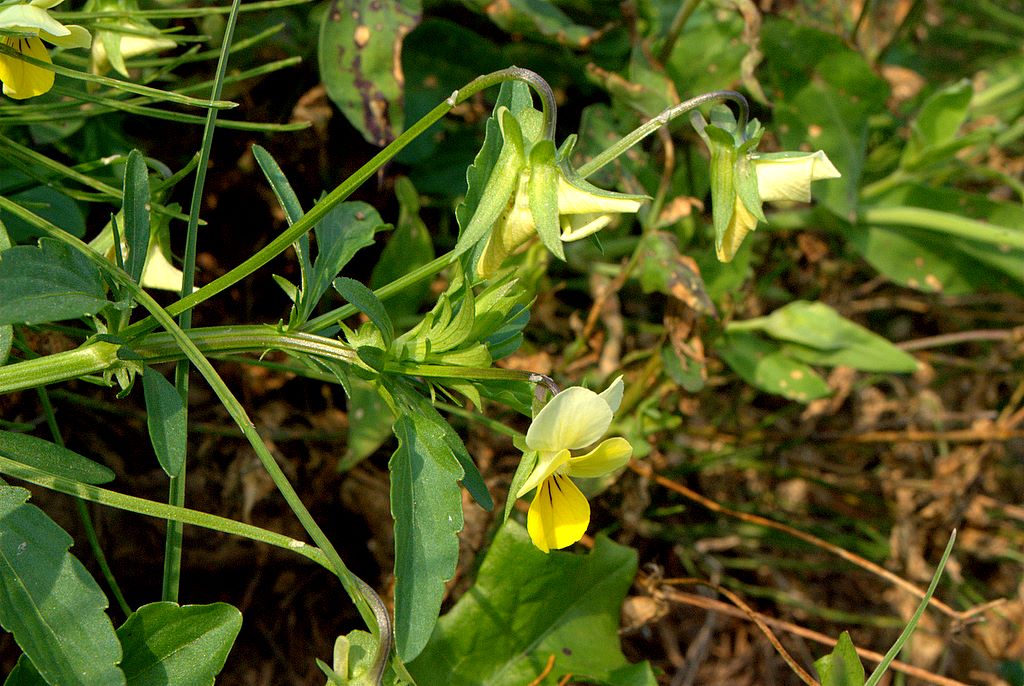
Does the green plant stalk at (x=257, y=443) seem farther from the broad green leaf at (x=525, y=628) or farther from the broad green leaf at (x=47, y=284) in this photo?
the broad green leaf at (x=525, y=628)

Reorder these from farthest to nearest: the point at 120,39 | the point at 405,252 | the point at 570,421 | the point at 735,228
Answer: the point at 405,252, the point at 120,39, the point at 735,228, the point at 570,421

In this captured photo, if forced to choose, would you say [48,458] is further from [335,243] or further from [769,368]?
[769,368]

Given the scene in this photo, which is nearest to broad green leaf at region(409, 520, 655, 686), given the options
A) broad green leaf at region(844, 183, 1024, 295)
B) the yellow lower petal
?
the yellow lower petal

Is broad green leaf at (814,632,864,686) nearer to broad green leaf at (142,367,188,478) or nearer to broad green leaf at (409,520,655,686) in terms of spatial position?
broad green leaf at (409,520,655,686)

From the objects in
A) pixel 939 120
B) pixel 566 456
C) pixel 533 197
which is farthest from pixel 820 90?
pixel 566 456

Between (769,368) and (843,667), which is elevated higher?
(843,667)

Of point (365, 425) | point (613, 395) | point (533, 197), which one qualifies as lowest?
point (365, 425)

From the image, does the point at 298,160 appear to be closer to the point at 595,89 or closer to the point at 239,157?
the point at 239,157
